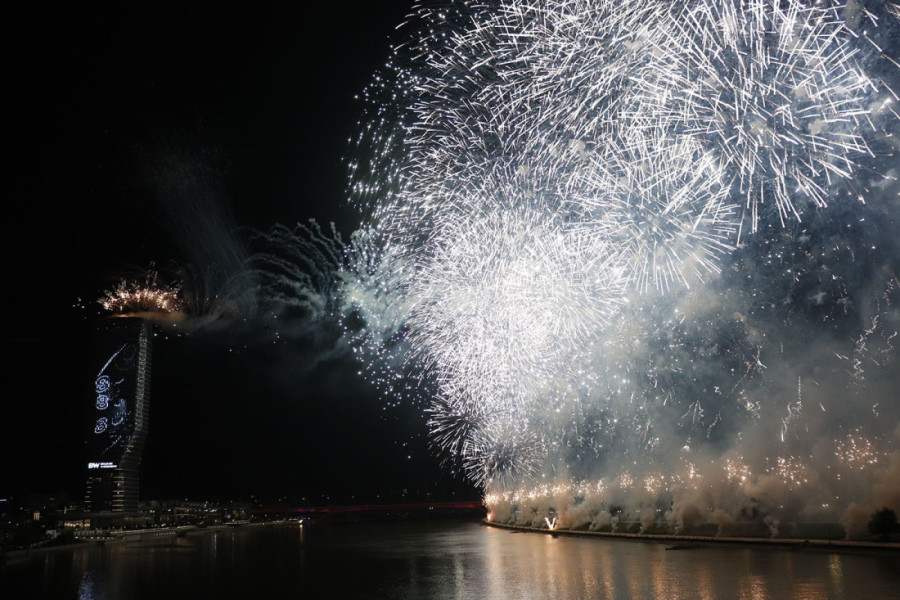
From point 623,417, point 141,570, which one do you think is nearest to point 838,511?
point 623,417

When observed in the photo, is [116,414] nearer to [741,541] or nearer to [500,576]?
[500,576]

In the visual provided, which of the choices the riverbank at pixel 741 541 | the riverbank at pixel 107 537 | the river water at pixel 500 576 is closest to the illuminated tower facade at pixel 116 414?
the riverbank at pixel 107 537

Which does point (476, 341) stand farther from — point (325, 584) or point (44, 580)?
point (44, 580)

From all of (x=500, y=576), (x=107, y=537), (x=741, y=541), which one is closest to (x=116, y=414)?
(x=107, y=537)

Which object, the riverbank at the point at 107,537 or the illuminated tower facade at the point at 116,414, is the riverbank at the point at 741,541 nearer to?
the riverbank at the point at 107,537

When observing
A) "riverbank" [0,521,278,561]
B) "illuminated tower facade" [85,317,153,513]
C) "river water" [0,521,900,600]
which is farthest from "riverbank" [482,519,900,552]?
"illuminated tower facade" [85,317,153,513]

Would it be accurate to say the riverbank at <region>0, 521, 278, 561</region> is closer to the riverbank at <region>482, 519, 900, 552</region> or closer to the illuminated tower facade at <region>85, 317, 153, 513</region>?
the illuminated tower facade at <region>85, 317, 153, 513</region>
